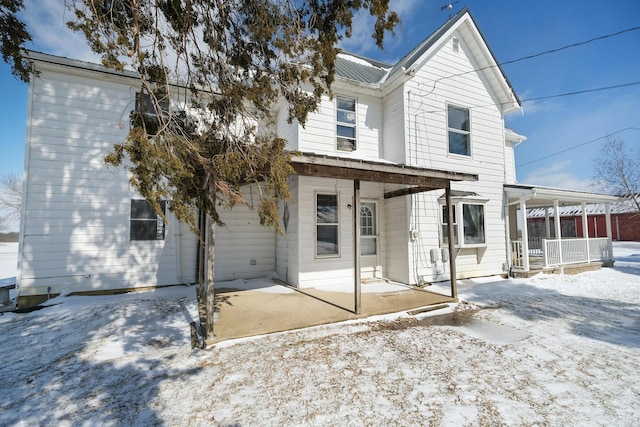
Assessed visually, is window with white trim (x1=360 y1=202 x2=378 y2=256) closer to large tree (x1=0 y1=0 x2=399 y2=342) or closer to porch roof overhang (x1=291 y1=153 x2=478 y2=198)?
porch roof overhang (x1=291 y1=153 x2=478 y2=198)

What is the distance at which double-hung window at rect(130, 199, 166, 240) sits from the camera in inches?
307

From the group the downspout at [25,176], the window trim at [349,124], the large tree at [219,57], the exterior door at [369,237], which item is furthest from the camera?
the exterior door at [369,237]

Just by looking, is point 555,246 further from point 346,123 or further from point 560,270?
point 346,123

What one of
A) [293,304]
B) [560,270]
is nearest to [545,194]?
[560,270]

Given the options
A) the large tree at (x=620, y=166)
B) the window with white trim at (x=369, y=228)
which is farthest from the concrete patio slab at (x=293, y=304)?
the large tree at (x=620, y=166)

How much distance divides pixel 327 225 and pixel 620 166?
24.2 m

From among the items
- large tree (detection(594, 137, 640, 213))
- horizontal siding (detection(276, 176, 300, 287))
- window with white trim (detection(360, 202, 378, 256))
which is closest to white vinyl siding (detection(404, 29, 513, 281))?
window with white trim (detection(360, 202, 378, 256))

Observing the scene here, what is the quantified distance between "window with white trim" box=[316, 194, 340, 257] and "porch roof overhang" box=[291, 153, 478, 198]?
7.31ft

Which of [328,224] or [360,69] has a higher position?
[360,69]

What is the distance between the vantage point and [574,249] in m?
10.6

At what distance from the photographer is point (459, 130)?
9.10m

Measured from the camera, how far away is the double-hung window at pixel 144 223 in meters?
7.80

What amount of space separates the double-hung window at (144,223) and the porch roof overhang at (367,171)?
5029mm

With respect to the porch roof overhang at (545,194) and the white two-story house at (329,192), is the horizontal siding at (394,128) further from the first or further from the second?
the porch roof overhang at (545,194)
